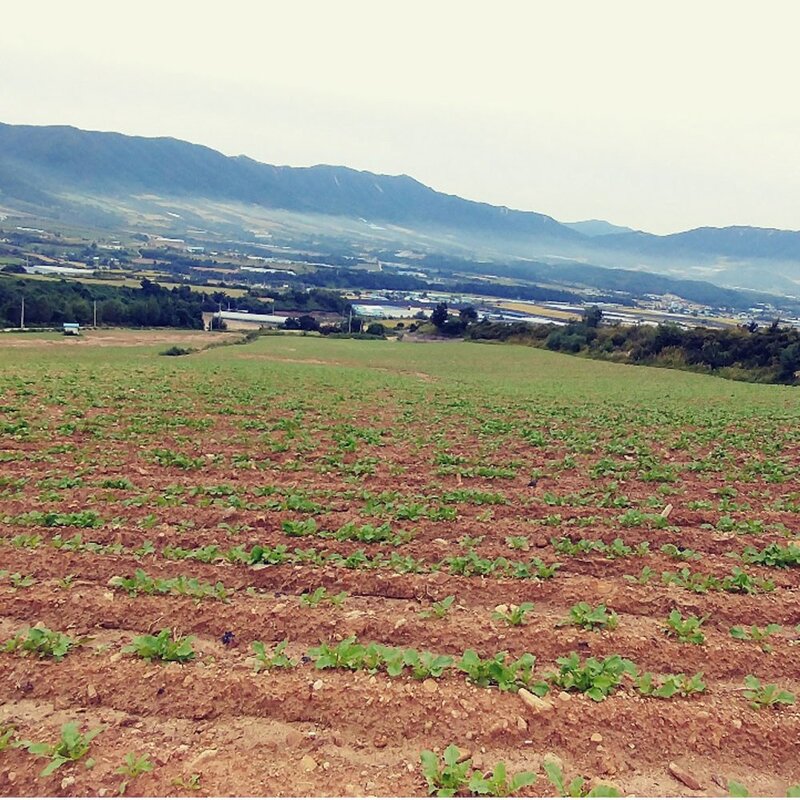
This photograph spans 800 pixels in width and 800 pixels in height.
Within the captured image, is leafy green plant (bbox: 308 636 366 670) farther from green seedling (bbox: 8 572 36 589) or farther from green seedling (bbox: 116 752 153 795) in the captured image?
green seedling (bbox: 8 572 36 589)

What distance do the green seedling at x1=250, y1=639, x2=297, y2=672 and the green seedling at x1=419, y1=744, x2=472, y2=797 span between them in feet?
5.14

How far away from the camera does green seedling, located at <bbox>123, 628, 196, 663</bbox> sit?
5711mm

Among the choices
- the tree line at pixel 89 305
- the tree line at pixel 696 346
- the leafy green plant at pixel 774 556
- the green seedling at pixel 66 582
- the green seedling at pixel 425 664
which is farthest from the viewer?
the tree line at pixel 89 305

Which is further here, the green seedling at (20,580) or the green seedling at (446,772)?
the green seedling at (20,580)

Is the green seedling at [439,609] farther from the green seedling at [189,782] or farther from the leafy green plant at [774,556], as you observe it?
the leafy green plant at [774,556]

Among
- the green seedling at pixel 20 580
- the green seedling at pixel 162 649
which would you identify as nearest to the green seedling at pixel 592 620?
the green seedling at pixel 162 649

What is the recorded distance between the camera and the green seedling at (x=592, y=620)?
21.1 feet

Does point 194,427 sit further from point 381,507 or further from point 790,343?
point 790,343

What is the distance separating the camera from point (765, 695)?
5348mm

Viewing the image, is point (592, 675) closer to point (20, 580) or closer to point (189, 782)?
point (189, 782)

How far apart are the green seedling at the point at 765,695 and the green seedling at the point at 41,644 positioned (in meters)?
5.82

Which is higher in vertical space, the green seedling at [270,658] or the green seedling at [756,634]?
the green seedling at [756,634]

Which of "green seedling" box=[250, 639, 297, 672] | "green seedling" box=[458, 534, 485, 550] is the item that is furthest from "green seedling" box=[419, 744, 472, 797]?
"green seedling" box=[458, 534, 485, 550]

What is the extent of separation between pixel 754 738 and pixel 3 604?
6.92 metres
